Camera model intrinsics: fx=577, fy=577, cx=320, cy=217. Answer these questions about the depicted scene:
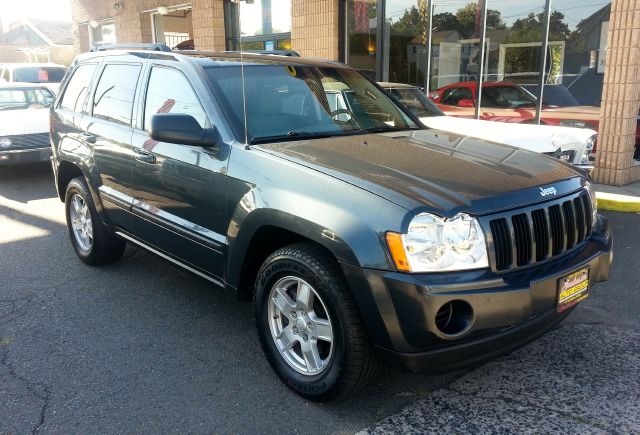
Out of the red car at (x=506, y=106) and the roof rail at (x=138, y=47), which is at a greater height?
the roof rail at (x=138, y=47)

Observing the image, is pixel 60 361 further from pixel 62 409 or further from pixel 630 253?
pixel 630 253

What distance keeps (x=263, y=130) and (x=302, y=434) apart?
5.75 feet

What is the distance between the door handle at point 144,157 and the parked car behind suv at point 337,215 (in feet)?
0.05

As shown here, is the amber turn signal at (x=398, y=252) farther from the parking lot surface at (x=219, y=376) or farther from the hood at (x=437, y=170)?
the parking lot surface at (x=219, y=376)

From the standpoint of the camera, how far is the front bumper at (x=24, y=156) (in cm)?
898

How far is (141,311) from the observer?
427 centimetres

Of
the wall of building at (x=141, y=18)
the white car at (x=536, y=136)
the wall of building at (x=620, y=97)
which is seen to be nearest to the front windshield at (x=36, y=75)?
the wall of building at (x=141, y=18)

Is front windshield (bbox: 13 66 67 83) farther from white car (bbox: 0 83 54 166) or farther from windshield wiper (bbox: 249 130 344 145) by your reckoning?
windshield wiper (bbox: 249 130 344 145)

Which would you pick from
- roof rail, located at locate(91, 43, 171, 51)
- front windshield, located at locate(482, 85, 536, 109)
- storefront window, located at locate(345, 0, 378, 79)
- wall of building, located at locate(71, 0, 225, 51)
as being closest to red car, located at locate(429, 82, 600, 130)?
front windshield, located at locate(482, 85, 536, 109)

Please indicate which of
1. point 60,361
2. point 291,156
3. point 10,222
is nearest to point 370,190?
point 291,156

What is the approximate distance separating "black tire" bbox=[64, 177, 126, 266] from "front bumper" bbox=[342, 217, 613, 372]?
116 inches

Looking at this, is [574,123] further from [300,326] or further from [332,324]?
[332,324]

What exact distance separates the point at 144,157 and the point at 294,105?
3.64ft

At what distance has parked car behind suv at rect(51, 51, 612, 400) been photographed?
2.57 meters
